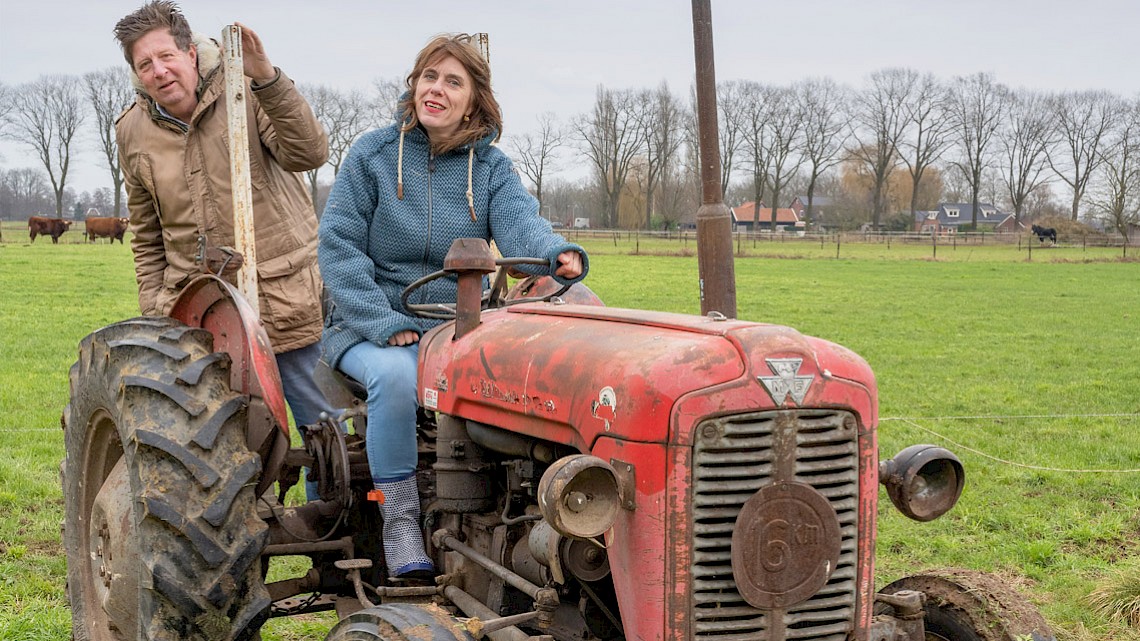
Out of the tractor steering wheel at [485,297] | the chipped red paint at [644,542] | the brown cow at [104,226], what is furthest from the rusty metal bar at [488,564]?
the brown cow at [104,226]

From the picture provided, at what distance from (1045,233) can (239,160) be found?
58556mm

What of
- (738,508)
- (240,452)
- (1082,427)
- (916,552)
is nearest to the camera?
(738,508)

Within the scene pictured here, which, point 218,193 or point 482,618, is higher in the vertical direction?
point 218,193

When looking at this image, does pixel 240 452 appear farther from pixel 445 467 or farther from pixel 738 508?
pixel 738 508

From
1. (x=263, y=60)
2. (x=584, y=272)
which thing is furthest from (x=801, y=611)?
(x=263, y=60)

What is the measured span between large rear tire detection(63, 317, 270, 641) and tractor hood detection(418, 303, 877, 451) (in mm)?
790

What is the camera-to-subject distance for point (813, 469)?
2.76 metres

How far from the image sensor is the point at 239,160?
4258 millimetres

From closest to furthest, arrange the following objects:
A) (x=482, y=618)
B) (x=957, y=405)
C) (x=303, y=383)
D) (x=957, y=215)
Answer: (x=482, y=618) → (x=303, y=383) → (x=957, y=405) → (x=957, y=215)

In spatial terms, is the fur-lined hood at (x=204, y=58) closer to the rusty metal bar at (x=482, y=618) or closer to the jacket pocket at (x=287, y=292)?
the jacket pocket at (x=287, y=292)

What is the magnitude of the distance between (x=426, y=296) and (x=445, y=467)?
2.47ft

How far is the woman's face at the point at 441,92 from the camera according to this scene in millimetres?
3982

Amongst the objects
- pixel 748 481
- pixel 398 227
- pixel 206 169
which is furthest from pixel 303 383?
pixel 748 481

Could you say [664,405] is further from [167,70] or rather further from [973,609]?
[167,70]
